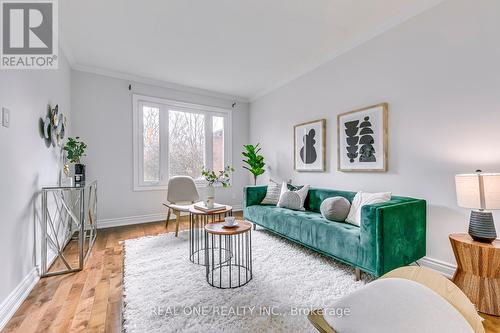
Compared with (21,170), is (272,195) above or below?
below

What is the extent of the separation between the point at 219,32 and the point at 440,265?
11.2ft

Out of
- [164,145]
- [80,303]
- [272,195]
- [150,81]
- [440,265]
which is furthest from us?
[164,145]

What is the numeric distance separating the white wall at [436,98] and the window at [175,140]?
2742 millimetres

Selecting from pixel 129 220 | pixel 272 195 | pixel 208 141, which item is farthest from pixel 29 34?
pixel 272 195

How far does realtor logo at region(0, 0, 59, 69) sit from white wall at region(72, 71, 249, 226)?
3.37 feet

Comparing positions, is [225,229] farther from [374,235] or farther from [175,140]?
[175,140]

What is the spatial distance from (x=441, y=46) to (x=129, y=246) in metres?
4.09

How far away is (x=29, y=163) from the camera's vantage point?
2080 mm

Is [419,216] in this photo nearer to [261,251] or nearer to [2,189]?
[261,251]

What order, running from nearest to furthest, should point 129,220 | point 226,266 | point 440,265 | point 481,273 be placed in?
point 481,273
point 440,265
point 226,266
point 129,220

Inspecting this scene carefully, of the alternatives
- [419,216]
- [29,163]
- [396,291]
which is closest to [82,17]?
[29,163]

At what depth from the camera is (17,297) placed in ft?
5.79

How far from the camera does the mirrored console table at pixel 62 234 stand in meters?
2.27

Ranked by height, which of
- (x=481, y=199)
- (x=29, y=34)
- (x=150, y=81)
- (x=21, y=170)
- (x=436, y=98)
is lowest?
(x=481, y=199)
